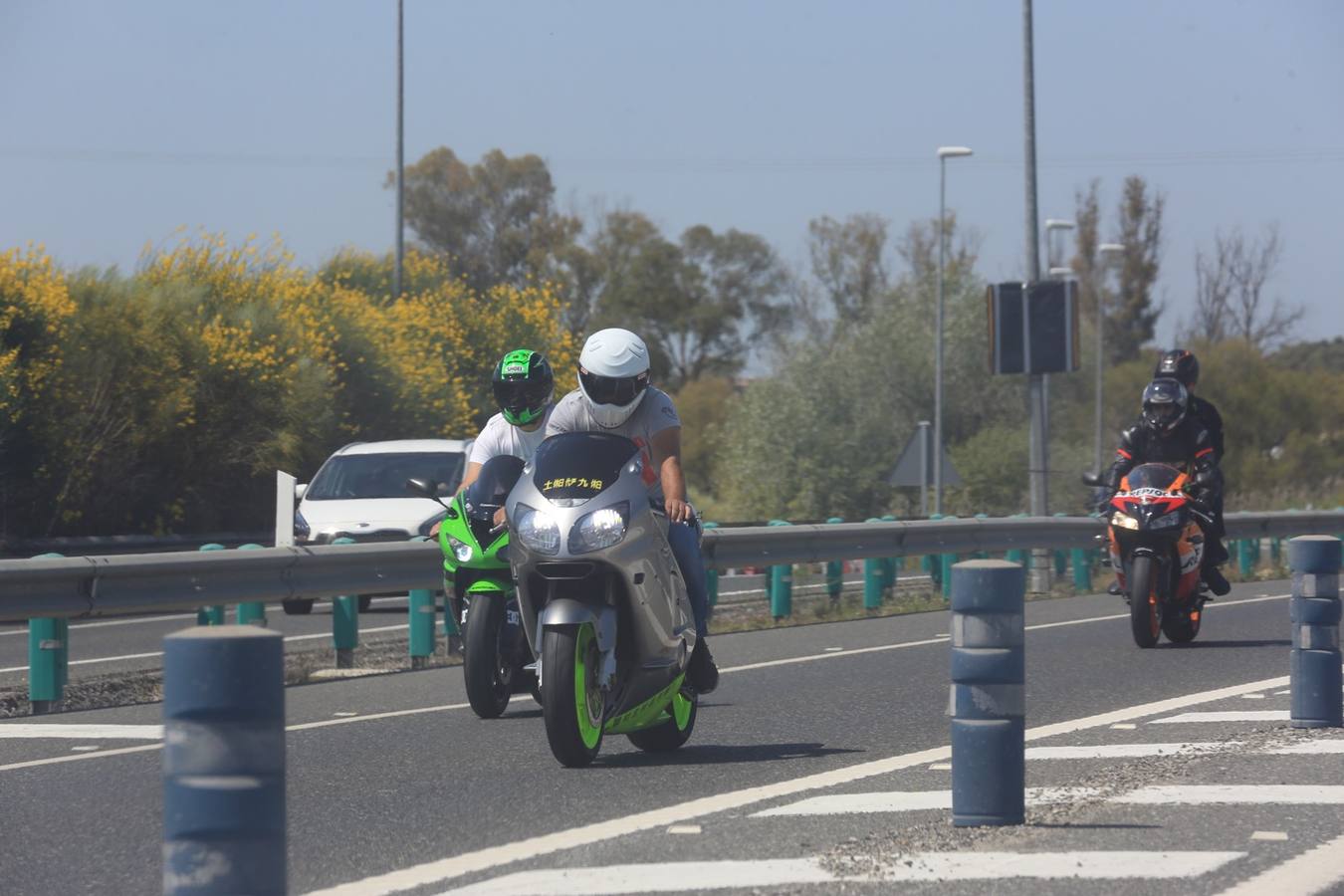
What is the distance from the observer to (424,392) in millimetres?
36781

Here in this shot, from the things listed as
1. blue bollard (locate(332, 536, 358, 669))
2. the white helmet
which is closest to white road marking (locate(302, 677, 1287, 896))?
the white helmet

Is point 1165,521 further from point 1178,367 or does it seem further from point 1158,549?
point 1178,367

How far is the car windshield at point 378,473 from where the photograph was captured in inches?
804

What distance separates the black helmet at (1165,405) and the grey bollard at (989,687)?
7476 millimetres

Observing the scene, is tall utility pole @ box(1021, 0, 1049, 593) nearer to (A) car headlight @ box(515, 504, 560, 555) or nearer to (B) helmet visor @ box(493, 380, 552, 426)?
(B) helmet visor @ box(493, 380, 552, 426)

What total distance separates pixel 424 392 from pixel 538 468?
2908cm

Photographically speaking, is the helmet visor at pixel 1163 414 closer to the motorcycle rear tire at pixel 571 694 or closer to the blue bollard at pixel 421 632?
the blue bollard at pixel 421 632

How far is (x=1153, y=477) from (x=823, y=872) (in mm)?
8090

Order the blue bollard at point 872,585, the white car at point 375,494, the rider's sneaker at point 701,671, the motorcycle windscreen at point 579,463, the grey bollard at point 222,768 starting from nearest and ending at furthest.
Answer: the grey bollard at point 222,768 < the motorcycle windscreen at point 579,463 < the rider's sneaker at point 701,671 < the blue bollard at point 872,585 < the white car at point 375,494

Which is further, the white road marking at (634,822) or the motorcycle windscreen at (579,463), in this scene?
the motorcycle windscreen at (579,463)

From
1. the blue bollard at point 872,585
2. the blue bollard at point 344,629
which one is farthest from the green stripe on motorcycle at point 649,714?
the blue bollard at point 872,585

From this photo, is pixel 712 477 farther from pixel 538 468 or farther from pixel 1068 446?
pixel 538 468

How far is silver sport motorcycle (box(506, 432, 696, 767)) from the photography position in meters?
7.70

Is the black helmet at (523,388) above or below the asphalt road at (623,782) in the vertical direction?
above
